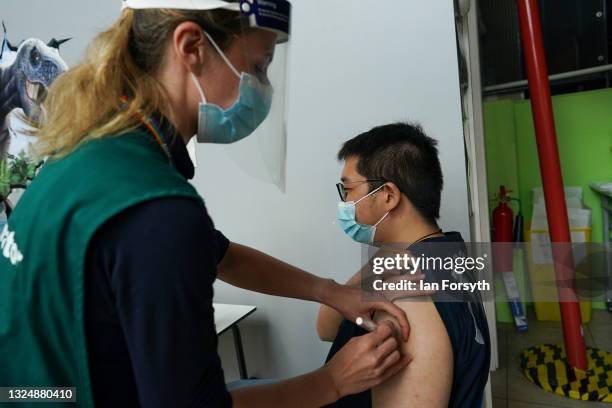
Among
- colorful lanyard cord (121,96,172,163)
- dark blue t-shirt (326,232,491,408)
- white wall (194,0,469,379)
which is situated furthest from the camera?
white wall (194,0,469,379)

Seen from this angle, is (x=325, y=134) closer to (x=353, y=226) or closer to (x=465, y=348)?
(x=353, y=226)

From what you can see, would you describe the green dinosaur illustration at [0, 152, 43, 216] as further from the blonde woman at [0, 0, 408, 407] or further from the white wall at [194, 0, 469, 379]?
the blonde woman at [0, 0, 408, 407]

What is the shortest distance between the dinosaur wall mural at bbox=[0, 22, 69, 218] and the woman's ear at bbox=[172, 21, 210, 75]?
5.94 ft

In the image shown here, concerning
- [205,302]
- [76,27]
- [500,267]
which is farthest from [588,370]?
[76,27]

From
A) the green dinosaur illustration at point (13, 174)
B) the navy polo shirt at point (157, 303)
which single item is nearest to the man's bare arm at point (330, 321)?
the navy polo shirt at point (157, 303)

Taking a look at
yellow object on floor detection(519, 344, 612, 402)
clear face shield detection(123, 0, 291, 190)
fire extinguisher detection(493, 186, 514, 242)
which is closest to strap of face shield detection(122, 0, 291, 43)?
clear face shield detection(123, 0, 291, 190)

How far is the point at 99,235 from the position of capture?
528mm

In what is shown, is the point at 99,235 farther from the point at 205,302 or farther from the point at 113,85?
the point at 113,85

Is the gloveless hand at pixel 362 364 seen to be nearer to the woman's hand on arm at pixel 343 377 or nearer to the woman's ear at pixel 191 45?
the woman's hand on arm at pixel 343 377

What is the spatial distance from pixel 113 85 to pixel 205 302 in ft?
1.27

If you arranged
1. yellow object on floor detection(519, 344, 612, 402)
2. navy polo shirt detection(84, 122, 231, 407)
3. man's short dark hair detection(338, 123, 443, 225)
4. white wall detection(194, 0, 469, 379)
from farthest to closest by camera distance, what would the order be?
yellow object on floor detection(519, 344, 612, 402) < white wall detection(194, 0, 469, 379) < man's short dark hair detection(338, 123, 443, 225) < navy polo shirt detection(84, 122, 231, 407)

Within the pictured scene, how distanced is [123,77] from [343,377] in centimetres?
66

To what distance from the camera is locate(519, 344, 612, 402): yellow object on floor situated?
78.2 inches

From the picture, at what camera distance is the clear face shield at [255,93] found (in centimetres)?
71
